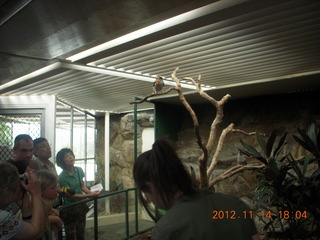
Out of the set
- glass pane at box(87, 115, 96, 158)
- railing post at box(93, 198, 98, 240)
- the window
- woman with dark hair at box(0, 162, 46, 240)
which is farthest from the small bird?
glass pane at box(87, 115, 96, 158)

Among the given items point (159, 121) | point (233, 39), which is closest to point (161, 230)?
point (233, 39)

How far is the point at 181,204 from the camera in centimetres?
115

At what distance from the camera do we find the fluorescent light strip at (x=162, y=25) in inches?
83.7

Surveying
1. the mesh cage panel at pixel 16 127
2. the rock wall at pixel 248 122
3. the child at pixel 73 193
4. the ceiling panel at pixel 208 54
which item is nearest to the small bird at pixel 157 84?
the ceiling panel at pixel 208 54

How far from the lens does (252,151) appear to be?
365 centimetres

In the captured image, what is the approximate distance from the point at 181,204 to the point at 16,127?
4725mm

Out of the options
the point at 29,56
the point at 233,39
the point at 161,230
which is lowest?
the point at 161,230

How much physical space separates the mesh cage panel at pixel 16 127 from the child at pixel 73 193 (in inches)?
65.5

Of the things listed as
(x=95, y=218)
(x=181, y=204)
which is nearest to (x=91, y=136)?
(x=95, y=218)

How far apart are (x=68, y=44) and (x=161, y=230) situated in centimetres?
205

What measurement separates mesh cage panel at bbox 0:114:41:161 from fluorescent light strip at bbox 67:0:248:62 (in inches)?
99.7

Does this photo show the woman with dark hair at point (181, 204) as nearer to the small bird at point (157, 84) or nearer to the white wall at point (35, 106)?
the small bird at point (157, 84)

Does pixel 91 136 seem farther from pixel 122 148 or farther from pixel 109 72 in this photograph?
pixel 109 72

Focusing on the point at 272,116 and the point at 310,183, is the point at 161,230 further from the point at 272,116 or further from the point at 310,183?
the point at 272,116
